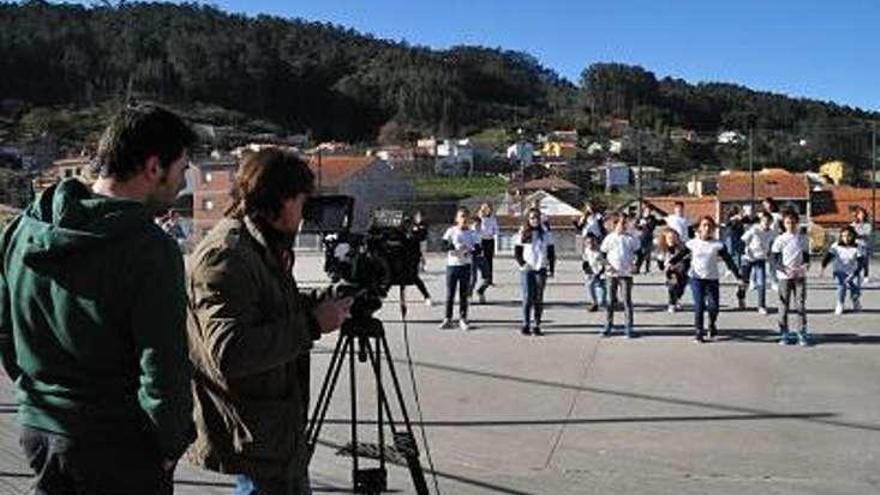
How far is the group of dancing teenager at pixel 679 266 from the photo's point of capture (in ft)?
45.6

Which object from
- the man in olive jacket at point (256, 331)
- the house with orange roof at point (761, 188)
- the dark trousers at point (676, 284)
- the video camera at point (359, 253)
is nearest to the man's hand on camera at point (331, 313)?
the man in olive jacket at point (256, 331)

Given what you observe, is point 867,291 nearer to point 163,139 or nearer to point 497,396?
point 497,396

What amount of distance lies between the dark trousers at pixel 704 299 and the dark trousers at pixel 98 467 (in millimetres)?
11427

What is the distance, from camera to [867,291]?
21.0 meters

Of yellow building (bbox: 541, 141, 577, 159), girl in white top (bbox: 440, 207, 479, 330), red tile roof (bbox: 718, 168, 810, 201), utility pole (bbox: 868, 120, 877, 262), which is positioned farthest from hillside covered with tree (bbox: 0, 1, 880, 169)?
girl in white top (bbox: 440, 207, 479, 330)

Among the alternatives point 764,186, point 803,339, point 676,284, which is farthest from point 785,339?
point 764,186

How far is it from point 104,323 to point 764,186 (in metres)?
41.5

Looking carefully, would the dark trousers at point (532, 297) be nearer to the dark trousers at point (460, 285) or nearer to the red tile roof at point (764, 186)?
the dark trousers at point (460, 285)

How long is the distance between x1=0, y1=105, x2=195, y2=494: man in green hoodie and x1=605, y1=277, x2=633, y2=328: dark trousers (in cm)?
A: 1153

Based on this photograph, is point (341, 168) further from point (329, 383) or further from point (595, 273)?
point (329, 383)

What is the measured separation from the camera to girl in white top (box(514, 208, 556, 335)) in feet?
49.0

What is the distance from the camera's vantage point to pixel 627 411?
9.33 meters

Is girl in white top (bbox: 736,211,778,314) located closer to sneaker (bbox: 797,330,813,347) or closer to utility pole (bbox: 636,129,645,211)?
sneaker (bbox: 797,330,813,347)

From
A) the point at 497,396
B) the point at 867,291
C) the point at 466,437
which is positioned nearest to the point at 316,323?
the point at 466,437
